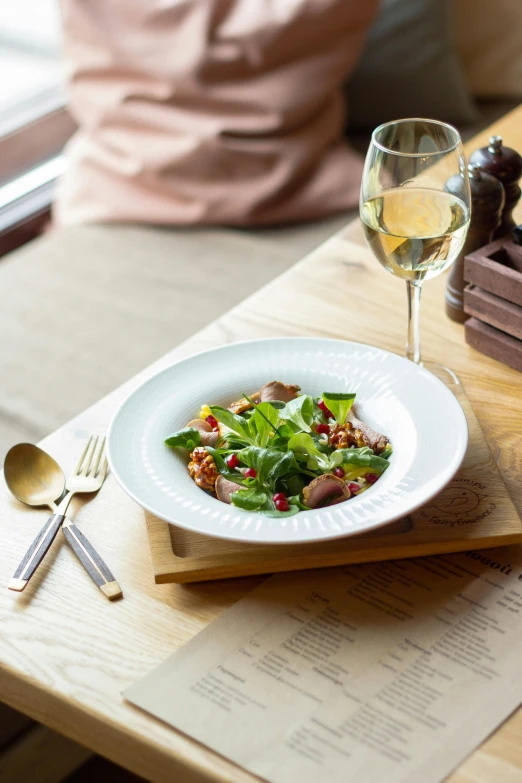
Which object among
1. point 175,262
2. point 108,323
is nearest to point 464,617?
point 108,323

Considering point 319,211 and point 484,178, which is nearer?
point 484,178

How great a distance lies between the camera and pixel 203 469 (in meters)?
0.78

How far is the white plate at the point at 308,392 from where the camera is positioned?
706 mm

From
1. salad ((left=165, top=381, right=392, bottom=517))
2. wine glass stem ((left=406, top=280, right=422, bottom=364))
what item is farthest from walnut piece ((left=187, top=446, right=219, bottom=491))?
wine glass stem ((left=406, top=280, right=422, bottom=364))

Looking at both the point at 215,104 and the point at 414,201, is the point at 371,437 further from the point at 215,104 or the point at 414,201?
the point at 215,104

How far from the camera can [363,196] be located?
0.91 meters

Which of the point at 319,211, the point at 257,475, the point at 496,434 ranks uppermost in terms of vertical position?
the point at 257,475

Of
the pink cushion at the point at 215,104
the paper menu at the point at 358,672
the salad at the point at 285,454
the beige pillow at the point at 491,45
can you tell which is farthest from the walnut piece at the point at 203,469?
the beige pillow at the point at 491,45

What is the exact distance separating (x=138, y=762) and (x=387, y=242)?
0.53m

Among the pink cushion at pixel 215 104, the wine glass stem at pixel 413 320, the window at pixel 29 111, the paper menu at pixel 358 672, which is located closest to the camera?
the paper menu at pixel 358 672

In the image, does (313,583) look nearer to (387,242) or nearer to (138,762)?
(138,762)

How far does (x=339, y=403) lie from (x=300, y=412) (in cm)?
4

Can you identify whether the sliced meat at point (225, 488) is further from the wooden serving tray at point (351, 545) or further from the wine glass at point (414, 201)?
the wine glass at point (414, 201)

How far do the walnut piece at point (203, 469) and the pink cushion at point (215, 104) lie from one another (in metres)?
1.07
